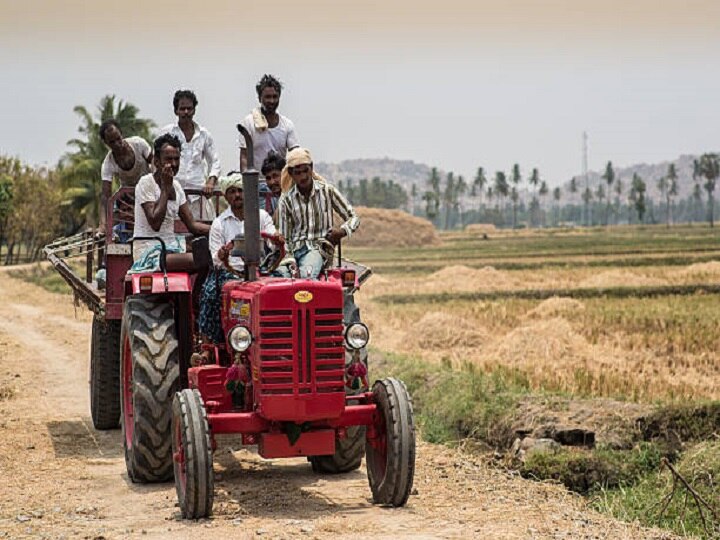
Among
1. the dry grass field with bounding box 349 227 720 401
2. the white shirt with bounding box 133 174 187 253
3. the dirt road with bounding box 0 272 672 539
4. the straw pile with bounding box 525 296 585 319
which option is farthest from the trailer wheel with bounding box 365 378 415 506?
the straw pile with bounding box 525 296 585 319

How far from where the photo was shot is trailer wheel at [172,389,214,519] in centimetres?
722

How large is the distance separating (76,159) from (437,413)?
1642 inches

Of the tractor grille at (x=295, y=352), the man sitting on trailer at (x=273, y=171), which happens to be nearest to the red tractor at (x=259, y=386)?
the tractor grille at (x=295, y=352)

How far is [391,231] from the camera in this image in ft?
286

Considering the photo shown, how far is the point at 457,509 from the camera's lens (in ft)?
25.8

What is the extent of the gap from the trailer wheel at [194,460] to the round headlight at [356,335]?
1.05 meters

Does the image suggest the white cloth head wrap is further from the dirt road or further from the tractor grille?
the dirt road

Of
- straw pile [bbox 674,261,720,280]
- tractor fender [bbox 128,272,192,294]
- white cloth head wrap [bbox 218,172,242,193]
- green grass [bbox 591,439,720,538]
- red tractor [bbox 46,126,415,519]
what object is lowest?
green grass [bbox 591,439,720,538]

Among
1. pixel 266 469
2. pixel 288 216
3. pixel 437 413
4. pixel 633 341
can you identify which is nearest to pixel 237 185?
pixel 288 216

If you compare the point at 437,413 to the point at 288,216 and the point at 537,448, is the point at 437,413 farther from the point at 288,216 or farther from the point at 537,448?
the point at 288,216

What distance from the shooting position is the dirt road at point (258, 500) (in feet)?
23.5

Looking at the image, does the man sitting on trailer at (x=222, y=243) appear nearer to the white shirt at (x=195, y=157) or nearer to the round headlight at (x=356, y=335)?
the round headlight at (x=356, y=335)

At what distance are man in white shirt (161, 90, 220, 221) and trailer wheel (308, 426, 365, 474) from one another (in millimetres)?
3096

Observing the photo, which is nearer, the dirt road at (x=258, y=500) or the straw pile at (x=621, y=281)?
the dirt road at (x=258, y=500)
